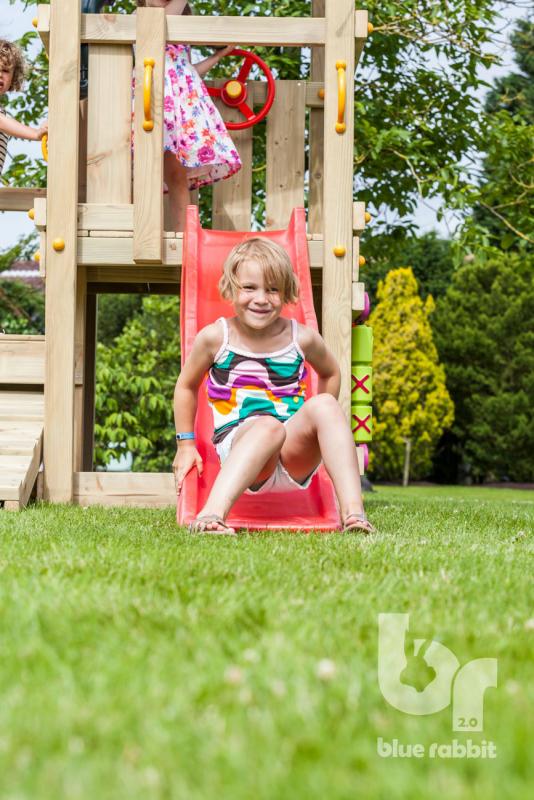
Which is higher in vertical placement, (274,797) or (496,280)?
(496,280)

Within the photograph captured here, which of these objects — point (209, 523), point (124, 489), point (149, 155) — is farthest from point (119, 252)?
point (209, 523)

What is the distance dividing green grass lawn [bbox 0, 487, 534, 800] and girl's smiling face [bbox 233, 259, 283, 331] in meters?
1.48

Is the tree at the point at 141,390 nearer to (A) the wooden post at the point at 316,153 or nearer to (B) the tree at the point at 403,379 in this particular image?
(A) the wooden post at the point at 316,153

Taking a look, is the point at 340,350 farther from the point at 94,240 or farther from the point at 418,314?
the point at 418,314

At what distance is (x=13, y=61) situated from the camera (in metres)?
6.55

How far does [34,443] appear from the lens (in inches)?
198

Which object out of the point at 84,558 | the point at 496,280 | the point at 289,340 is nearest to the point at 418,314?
the point at 496,280

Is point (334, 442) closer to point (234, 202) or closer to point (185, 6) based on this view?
point (234, 202)

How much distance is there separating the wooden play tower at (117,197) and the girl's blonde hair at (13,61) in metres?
1.09

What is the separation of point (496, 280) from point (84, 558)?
80.8 feet

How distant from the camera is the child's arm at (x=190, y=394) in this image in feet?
13.3

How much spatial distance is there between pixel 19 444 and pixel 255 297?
69.3 inches

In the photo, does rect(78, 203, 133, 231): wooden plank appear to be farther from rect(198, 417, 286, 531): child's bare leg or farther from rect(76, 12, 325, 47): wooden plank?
rect(198, 417, 286, 531): child's bare leg

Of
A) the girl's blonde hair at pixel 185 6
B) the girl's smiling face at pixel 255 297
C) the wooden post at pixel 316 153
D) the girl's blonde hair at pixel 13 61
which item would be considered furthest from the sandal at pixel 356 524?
the girl's blonde hair at pixel 13 61
